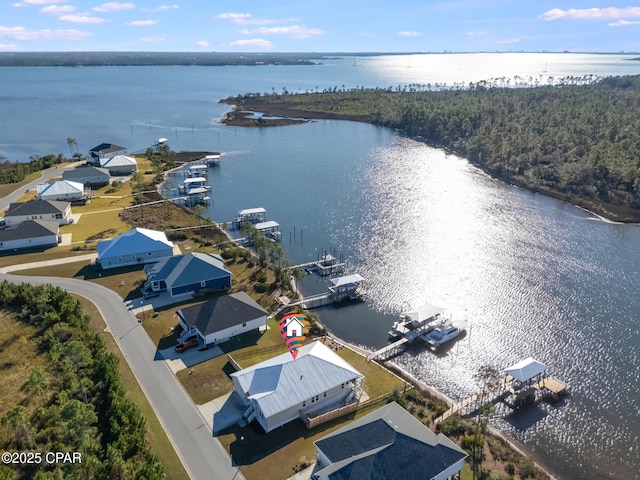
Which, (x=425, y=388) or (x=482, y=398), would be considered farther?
(x=425, y=388)

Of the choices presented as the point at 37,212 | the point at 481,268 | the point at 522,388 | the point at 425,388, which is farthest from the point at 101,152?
the point at 522,388

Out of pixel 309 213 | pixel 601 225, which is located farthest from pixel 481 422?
pixel 601 225

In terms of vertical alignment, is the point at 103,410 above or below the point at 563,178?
below

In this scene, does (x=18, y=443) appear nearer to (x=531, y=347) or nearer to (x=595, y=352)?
(x=531, y=347)

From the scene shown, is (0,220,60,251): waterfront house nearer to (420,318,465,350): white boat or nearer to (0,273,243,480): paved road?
(0,273,243,480): paved road

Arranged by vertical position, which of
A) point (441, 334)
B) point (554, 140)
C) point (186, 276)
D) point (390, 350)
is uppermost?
point (554, 140)

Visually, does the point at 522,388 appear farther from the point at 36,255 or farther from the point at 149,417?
the point at 36,255
